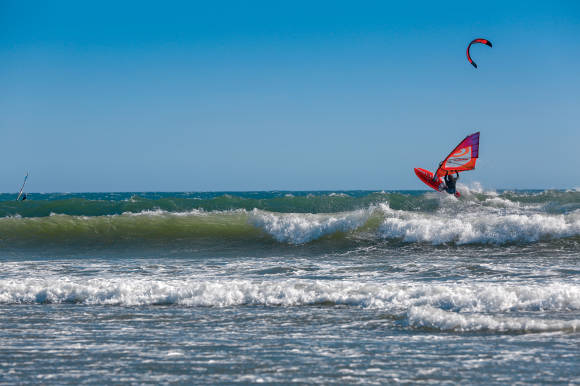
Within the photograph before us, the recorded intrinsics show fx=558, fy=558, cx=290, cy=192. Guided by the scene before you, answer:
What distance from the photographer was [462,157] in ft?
63.3

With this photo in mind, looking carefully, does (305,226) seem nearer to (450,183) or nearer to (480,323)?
(450,183)

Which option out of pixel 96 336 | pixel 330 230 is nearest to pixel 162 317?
pixel 96 336

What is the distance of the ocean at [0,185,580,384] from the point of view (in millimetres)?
4812

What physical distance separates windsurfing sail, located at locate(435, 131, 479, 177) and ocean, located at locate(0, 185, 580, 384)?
175 inches

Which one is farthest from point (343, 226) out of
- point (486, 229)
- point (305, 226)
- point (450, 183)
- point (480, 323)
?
point (480, 323)

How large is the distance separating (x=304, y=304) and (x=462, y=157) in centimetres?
1331

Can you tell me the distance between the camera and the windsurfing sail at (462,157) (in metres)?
19.0

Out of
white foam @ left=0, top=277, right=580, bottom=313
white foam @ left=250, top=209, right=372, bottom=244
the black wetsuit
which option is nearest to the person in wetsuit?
the black wetsuit

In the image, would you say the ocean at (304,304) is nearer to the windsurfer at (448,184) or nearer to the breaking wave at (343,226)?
the breaking wave at (343,226)

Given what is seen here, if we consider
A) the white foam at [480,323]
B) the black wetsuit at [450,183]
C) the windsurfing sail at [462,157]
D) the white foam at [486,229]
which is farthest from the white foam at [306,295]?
the black wetsuit at [450,183]

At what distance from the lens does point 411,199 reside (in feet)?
75.3

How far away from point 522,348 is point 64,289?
641 cm

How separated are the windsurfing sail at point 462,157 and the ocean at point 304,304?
4446 mm

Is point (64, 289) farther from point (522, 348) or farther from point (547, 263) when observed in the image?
point (547, 263)
